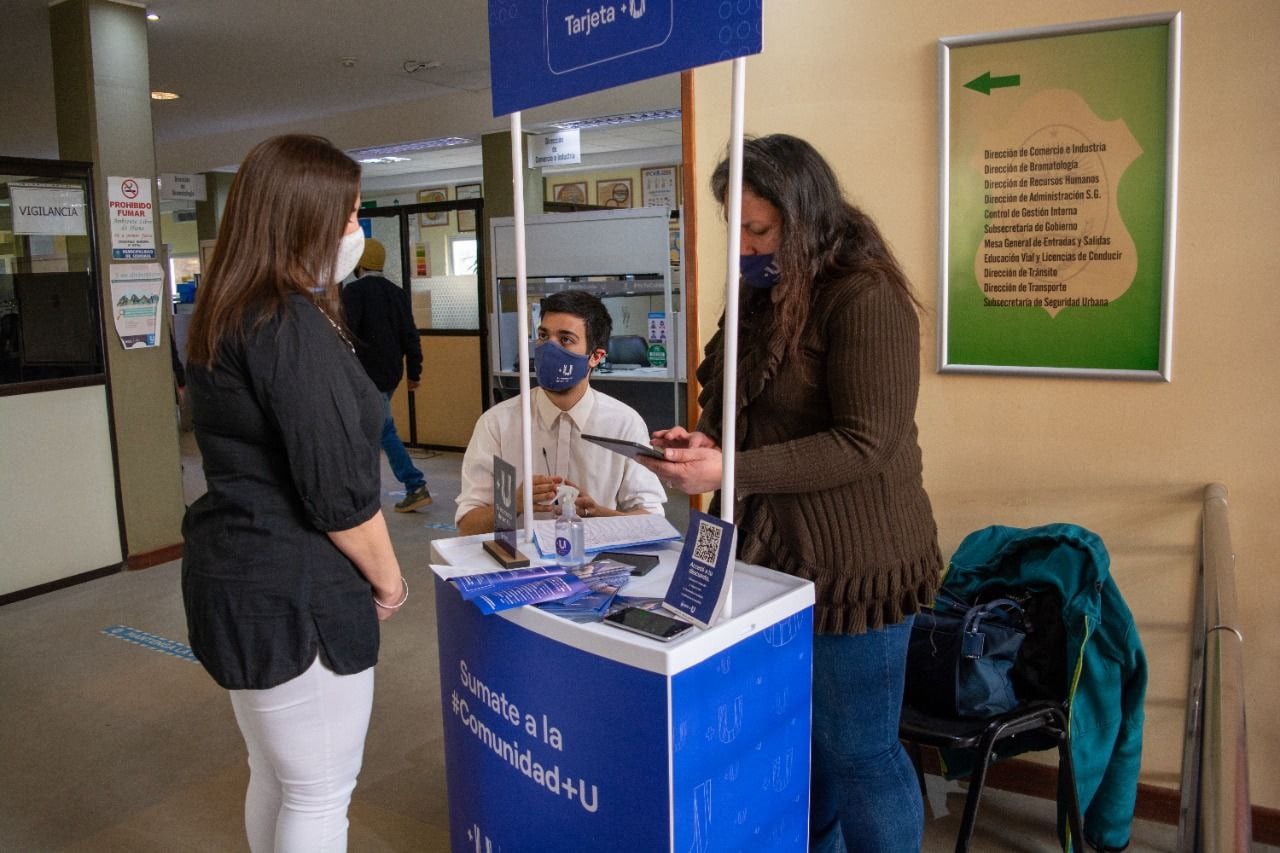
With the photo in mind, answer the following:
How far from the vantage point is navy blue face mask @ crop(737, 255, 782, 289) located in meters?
1.46

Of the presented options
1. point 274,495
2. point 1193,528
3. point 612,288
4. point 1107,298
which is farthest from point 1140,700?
point 612,288

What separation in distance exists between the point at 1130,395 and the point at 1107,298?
0.74ft

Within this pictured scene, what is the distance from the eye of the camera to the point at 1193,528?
2.18 m

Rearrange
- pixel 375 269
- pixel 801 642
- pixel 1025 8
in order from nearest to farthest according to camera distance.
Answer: pixel 801 642, pixel 1025 8, pixel 375 269

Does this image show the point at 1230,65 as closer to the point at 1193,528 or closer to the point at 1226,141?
the point at 1226,141

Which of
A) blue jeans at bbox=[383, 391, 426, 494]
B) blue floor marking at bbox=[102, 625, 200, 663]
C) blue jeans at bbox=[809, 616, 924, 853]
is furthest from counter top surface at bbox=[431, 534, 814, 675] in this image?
blue jeans at bbox=[383, 391, 426, 494]

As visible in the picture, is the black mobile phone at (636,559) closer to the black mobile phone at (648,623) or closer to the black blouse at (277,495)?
the black mobile phone at (648,623)

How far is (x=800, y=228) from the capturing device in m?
1.43

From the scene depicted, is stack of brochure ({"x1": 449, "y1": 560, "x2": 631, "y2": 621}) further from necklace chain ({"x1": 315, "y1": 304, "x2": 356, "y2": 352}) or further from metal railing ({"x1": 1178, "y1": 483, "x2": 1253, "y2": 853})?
metal railing ({"x1": 1178, "y1": 483, "x2": 1253, "y2": 853})

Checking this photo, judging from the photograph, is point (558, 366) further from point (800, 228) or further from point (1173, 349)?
point (1173, 349)

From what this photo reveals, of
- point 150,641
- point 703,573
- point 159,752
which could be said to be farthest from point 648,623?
point 150,641

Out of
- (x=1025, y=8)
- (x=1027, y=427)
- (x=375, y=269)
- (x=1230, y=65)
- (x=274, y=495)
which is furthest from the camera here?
(x=375, y=269)

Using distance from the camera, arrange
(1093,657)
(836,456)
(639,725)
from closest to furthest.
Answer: (639,725) < (836,456) < (1093,657)

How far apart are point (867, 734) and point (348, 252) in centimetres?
116
